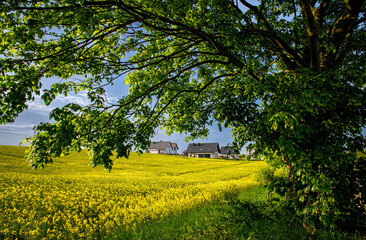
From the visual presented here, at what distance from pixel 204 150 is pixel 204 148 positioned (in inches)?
54.1

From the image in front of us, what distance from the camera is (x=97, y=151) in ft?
17.3

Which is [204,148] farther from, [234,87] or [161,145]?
[234,87]

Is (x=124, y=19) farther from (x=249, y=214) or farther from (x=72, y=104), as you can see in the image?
(x=249, y=214)

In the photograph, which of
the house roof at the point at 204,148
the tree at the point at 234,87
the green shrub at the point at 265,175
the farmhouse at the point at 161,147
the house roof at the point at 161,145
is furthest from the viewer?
the house roof at the point at 161,145

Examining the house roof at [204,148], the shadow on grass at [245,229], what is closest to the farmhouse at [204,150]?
the house roof at [204,148]

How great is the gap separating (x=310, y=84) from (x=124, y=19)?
5.42 metres

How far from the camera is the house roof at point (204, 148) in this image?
100938mm

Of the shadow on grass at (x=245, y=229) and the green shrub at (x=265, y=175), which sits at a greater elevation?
the shadow on grass at (x=245, y=229)

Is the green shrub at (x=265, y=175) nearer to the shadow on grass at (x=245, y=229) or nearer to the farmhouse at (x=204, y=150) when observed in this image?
the shadow on grass at (x=245, y=229)

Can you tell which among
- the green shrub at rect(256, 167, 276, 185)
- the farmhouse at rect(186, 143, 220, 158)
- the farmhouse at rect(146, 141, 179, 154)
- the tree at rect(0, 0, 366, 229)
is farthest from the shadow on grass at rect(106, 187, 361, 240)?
the farmhouse at rect(146, 141, 179, 154)

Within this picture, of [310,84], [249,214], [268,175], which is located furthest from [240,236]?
[268,175]

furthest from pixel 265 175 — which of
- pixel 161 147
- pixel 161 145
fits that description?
pixel 161 145

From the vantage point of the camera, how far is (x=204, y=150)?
102125mm

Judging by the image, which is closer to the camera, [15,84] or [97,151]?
[15,84]
